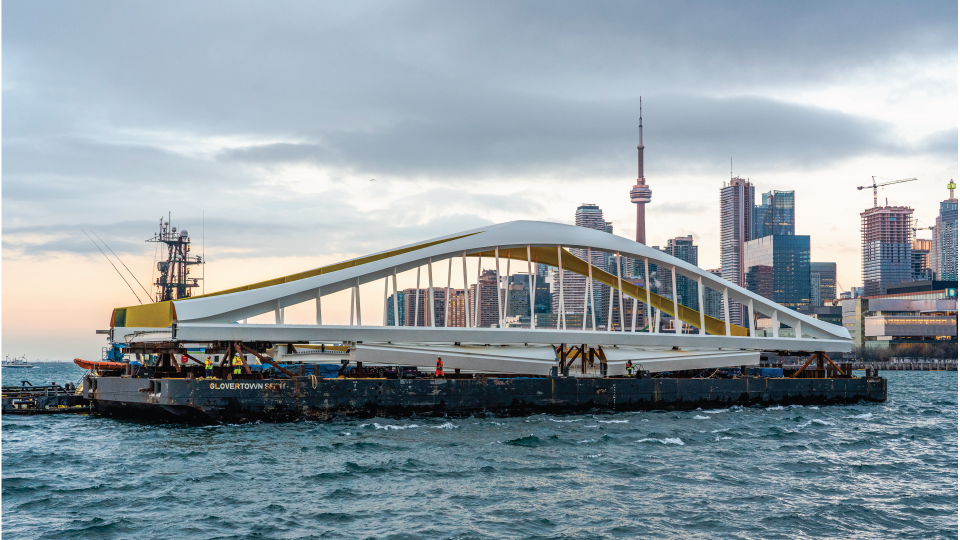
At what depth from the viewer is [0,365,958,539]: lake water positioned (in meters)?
18.7

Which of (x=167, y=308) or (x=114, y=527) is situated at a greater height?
(x=167, y=308)

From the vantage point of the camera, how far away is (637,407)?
43.4 metres

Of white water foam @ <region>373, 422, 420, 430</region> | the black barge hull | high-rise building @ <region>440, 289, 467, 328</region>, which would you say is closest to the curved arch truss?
the black barge hull

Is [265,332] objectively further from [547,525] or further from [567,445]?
[547,525]

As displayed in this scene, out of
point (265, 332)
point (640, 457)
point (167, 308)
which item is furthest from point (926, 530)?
point (167, 308)

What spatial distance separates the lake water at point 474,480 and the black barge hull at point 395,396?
1163mm

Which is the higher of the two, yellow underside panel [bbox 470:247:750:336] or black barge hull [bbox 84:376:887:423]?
yellow underside panel [bbox 470:247:750:336]

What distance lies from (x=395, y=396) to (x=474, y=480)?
1492 centimetres

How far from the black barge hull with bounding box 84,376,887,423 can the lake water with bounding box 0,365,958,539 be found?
3.82 feet

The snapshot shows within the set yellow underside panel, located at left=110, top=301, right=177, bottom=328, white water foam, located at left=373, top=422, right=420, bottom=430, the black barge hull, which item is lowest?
white water foam, located at left=373, top=422, right=420, bottom=430

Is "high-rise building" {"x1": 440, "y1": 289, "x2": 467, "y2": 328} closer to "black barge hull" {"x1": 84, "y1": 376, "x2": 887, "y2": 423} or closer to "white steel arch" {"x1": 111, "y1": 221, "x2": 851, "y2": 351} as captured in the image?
"white steel arch" {"x1": 111, "y1": 221, "x2": 851, "y2": 351}

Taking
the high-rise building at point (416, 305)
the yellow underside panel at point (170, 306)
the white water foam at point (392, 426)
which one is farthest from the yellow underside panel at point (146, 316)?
the high-rise building at point (416, 305)

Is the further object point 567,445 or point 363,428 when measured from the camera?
point 363,428

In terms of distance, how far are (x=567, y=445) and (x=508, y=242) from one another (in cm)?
1615
